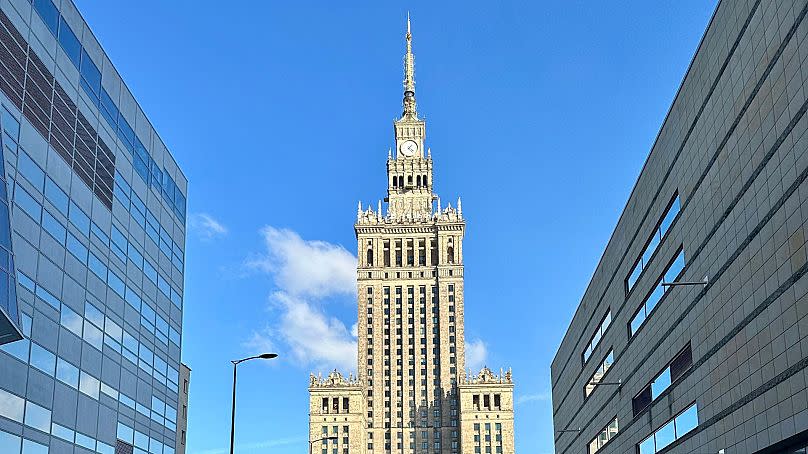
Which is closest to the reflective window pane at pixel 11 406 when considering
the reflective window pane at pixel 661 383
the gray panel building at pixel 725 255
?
the gray panel building at pixel 725 255

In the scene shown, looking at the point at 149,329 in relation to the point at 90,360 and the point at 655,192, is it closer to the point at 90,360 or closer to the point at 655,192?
the point at 90,360

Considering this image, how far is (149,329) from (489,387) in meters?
114

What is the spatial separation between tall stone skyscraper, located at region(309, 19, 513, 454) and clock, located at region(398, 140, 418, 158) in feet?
52.4

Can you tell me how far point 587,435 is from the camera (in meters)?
70.5

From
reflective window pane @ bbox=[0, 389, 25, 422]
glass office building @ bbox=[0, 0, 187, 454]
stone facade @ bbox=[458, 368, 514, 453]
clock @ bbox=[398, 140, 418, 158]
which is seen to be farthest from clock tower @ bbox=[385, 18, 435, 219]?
reflective window pane @ bbox=[0, 389, 25, 422]

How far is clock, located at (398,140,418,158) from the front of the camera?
189000 mm

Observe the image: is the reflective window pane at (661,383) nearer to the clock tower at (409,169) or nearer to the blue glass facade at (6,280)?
the blue glass facade at (6,280)

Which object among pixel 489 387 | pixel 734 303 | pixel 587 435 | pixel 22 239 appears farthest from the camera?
pixel 489 387

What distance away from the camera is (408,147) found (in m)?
190

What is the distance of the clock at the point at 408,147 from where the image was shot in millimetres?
189000

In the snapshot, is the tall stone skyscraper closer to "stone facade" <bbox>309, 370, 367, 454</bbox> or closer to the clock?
"stone facade" <bbox>309, 370, 367, 454</bbox>

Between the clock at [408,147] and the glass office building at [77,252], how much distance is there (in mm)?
128864

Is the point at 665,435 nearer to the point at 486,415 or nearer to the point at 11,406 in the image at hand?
the point at 11,406

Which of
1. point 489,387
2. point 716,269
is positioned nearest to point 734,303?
point 716,269
